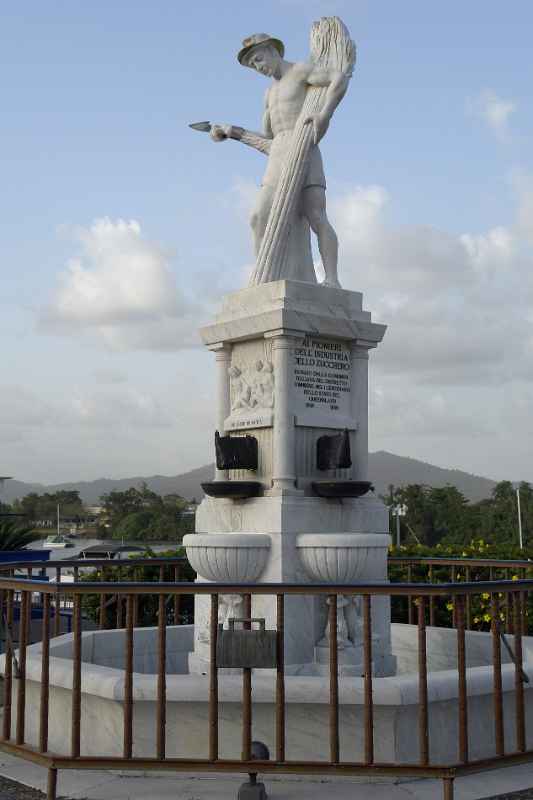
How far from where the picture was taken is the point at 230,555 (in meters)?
7.53

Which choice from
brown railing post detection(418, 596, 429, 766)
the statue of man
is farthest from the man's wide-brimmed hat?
brown railing post detection(418, 596, 429, 766)

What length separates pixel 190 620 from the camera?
14.0 m

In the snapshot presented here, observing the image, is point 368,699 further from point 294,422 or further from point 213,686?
point 294,422

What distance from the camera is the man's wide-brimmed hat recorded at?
898 cm

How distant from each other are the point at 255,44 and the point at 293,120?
2.63 ft

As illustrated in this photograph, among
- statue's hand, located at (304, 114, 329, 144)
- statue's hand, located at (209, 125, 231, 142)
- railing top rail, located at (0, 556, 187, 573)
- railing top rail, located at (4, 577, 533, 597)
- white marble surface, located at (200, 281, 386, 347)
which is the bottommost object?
railing top rail, located at (0, 556, 187, 573)

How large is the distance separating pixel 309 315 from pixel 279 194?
4.56 ft

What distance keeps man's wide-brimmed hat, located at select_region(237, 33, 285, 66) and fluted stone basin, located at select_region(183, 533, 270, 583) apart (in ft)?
15.2

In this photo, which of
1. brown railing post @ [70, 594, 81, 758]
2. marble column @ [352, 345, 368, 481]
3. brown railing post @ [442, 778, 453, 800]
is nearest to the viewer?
brown railing post @ [442, 778, 453, 800]

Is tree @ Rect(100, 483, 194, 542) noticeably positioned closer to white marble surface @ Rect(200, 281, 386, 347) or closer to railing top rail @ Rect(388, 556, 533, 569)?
railing top rail @ Rect(388, 556, 533, 569)

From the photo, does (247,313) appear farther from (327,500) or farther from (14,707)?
(14,707)

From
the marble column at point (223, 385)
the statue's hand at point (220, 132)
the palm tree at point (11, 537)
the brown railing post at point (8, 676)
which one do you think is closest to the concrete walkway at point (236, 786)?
the brown railing post at point (8, 676)

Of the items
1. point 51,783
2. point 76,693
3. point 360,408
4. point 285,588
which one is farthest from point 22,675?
point 360,408

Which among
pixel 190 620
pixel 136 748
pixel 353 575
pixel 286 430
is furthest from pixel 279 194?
pixel 190 620
